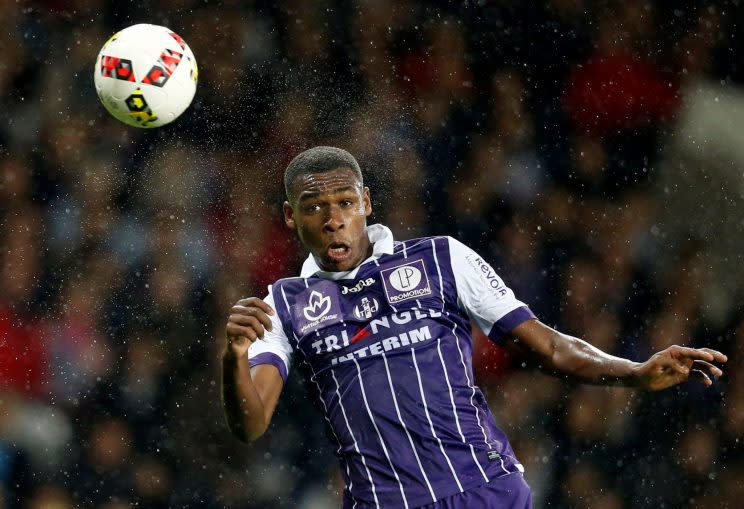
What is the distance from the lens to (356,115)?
501cm

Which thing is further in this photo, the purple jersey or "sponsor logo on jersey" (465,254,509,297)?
"sponsor logo on jersey" (465,254,509,297)

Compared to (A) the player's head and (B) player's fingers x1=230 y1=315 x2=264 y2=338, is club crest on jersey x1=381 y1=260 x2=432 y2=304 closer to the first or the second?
(A) the player's head

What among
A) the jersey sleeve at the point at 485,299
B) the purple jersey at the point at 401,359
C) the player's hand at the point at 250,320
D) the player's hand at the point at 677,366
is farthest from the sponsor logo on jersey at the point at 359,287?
the player's hand at the point at 677,366

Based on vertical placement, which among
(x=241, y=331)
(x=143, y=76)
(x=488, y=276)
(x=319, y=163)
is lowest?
(x=488, y=276)

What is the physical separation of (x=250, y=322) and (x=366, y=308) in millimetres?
501

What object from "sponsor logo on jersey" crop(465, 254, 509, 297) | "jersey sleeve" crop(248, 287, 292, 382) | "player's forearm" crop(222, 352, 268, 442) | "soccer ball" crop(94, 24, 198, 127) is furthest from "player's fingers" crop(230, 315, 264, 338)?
"soccer ball" crop(94, 24, 198, 127)

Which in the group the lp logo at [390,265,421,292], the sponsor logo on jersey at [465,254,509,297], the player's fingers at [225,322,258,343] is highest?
the player's fingers at [225,322,258,343]

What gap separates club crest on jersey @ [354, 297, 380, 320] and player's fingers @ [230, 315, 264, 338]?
18.2 inches

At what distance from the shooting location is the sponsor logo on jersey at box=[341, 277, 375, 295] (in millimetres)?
2613

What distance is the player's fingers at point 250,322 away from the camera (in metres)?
2.13

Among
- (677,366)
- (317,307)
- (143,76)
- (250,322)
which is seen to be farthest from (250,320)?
(143,76)

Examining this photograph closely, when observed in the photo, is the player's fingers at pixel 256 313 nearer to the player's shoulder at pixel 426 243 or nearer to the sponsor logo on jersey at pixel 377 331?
the sponsor logo on jersey at pixel 377 331

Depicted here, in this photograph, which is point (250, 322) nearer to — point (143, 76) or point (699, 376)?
point (699, 376)

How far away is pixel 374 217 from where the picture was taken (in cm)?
473
